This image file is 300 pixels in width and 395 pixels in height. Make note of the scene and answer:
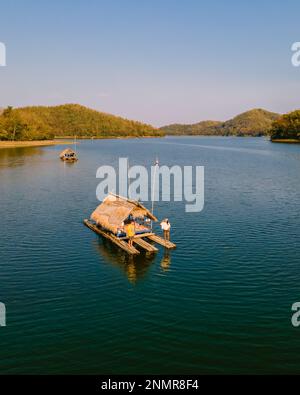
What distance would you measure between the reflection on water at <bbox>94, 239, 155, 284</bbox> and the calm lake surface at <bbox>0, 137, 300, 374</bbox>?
0.30ft

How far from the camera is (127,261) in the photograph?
33.1 metres

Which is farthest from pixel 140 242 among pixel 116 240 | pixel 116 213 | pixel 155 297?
pixel 155 297

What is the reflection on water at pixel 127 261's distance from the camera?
30.0 m

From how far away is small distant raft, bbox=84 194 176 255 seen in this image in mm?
35781

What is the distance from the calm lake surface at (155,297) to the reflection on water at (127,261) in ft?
0.30

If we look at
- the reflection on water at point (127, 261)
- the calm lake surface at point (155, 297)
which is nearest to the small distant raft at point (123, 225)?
the reflection on water at point (127, 261)

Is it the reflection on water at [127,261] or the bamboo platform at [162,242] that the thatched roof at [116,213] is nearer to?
the reflection on water at [127,261]

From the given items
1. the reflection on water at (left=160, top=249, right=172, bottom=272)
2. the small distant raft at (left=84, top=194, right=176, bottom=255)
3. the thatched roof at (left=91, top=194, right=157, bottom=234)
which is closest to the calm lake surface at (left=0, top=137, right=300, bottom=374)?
the reflection on water at (left=160, top=249, right=172, bottom=272)

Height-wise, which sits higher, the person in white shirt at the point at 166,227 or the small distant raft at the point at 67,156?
the small distant raft at the point at 67,156

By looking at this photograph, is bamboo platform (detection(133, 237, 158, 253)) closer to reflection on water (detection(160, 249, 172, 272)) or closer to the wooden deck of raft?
the wooden deck of raft

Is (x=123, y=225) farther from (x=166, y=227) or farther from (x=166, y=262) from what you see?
(x=166, y=262)

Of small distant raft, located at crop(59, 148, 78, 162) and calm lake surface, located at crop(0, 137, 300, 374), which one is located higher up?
small distant raft, located at crop(59, 148, 78, 162)

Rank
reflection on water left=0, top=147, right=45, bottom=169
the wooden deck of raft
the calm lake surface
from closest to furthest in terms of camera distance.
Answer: the calm lake surface → the wooden deck of raft → reflection on water left=0, top=147, right=45, bottom=169
